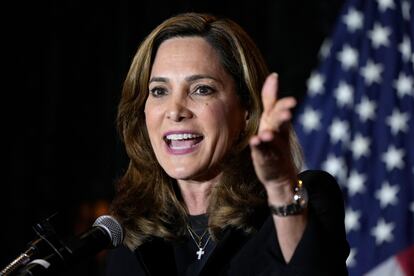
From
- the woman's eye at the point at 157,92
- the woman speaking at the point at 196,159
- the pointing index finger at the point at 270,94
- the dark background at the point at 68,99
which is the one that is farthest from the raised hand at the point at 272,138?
the dark background at the point at 68,99

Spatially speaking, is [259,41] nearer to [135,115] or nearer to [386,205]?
[386,205]

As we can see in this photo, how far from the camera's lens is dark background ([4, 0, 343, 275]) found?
4.27m

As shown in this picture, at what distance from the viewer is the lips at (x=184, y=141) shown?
1.99m

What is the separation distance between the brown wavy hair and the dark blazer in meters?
0.06

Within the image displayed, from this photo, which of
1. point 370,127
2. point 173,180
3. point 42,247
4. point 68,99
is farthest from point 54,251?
point 68,99

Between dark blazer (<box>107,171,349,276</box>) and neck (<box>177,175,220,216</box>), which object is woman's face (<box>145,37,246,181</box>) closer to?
neck (<box>177,175,220,216</box>)

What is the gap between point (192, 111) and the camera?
201 cm

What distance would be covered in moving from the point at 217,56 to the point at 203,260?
608 millimetres

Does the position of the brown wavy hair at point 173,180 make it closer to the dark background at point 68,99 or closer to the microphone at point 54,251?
the microphone at point 54,251

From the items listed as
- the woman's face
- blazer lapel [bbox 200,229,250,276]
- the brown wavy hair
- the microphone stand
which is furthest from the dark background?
the microphone stand

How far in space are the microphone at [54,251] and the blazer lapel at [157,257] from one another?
43 cm

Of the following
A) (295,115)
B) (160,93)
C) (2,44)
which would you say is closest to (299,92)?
(295,115)

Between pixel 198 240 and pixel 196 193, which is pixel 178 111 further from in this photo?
pixel 198 240

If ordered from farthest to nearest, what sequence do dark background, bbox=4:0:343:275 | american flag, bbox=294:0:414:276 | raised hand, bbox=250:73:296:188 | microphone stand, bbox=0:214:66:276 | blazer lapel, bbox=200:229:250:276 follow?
1. dark background, bbox=4:0:343:275
2. american flag, bbox=294:0:414:276
3. blazer lapel, bbox=200:229:250:276
4. microphone stand, bbox=0:214:66:276
5. raised hand, bbox=250:73:296:188
